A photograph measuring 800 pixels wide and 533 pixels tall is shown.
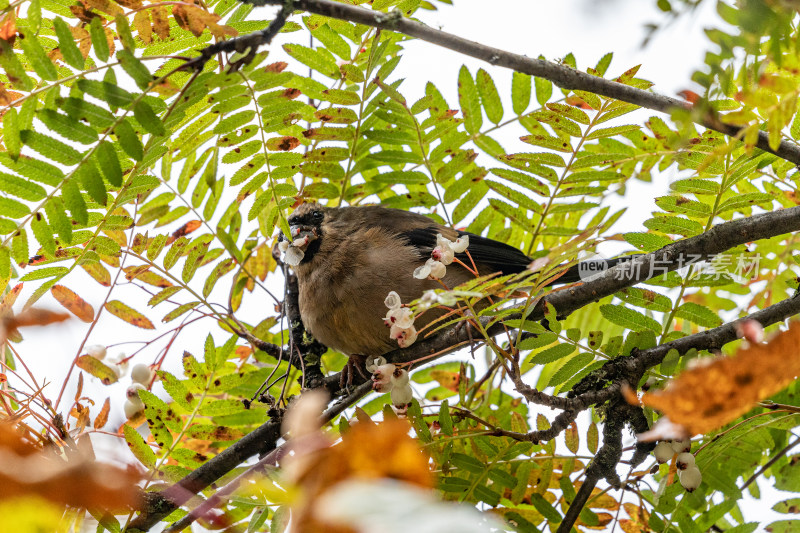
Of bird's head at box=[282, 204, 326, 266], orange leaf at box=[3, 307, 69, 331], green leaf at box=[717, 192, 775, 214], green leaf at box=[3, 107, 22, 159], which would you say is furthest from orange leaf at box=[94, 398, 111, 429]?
green leaf at box=[717, 192, 775, 214]

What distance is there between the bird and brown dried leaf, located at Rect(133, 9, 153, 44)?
1519 mm

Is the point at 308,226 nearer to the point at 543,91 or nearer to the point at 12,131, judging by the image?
the point at 543,91

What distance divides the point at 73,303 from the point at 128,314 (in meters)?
0.42

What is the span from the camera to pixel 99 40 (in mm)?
2475

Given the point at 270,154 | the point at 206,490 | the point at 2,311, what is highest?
the point at 270,154

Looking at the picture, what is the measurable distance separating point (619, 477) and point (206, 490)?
1.82 meters

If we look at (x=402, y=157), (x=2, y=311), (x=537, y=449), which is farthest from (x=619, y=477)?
(x=2, y=311)

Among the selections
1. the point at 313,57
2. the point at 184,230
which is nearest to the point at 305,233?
the point at 184,230

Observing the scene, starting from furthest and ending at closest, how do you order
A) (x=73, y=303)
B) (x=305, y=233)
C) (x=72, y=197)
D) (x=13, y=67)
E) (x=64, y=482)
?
1. (x=305, y=233)
2. (x=73, y=303)
3. (x=72, y=197)
4. (x=13, y=67)
5. (x=64, y=482)

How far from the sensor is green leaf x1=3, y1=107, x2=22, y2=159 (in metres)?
2.50

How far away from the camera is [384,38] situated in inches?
142

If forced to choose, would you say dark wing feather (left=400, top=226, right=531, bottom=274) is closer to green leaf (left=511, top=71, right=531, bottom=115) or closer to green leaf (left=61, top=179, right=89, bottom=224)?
green leaf (left=511, top=71, right=531, bottom=115)

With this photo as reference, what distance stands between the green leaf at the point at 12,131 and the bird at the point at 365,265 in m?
1.81

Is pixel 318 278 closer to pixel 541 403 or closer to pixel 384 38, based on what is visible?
pixel 384 38
